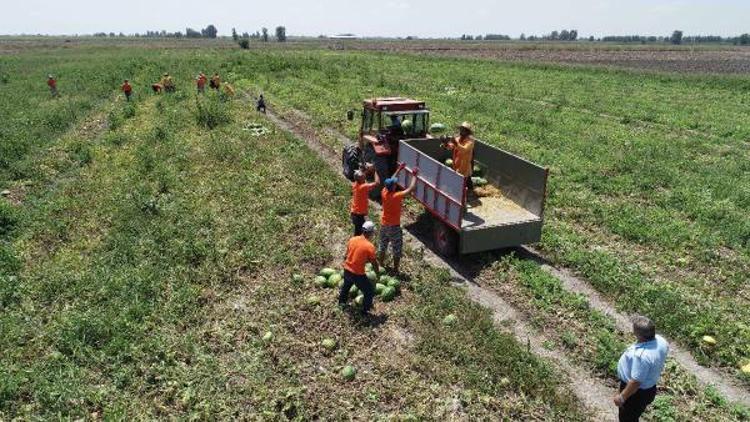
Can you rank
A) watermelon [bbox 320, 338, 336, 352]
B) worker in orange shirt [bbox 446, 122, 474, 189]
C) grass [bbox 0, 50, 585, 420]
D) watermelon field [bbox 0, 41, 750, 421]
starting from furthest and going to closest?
1. worker in orange shirt [bbox 446, 122, 474, 189]
2. watermelon [bbox 320, 338, 336, 352]
3. watermelon field [bbox 0, 41, 750, 421]
4. grass [bbox 0, 50, 585, 420]

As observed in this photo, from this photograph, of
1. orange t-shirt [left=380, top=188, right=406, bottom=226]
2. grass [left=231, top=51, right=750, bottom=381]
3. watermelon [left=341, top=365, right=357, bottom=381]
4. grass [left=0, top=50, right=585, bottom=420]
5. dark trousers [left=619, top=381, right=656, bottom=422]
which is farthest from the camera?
orange t-shirt [left=380, top=188, right=406, bottom=226]

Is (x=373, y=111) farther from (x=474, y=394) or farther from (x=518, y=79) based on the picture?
(x=518, y=79)

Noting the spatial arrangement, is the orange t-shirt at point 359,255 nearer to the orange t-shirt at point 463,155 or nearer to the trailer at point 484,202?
the trailer at point 484,202

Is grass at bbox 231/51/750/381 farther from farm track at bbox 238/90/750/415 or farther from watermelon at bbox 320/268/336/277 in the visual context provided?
watermelon at bbox 320/268/336/277

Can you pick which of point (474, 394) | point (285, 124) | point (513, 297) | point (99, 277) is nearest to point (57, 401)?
point (99, 277)

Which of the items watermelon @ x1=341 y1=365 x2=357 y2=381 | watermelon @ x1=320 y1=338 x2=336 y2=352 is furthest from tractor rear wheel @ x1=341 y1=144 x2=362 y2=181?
watermelon @ x1=341 y1=365 x2=357 y2=381

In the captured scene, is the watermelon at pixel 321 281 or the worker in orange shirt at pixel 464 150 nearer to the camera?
the watermelon at pixel 321 281

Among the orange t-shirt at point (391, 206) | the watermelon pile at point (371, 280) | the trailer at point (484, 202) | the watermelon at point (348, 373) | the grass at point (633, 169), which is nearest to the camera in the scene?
the watermelon at point (348, 373)

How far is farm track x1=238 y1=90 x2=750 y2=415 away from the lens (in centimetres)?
759

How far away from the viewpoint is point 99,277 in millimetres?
9891

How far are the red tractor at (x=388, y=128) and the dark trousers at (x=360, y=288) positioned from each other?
18.0 ft

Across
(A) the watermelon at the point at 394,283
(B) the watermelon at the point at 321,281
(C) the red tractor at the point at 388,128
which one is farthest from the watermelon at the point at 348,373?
(C) the red tractor at the point at 388,128

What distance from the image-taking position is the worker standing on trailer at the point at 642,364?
5.62m

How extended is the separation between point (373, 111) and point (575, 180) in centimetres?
683
